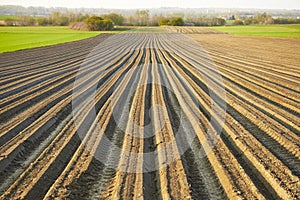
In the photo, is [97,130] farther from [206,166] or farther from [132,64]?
[132,64]

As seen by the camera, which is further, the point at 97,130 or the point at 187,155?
the point at 97,130

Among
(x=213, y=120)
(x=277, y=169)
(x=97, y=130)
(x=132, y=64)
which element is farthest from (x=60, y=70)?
(x=277, y=169)

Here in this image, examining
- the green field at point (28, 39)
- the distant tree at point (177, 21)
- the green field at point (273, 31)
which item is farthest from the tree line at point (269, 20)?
the green field at point (28, 39)

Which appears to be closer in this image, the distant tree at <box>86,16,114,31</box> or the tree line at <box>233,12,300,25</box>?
the distant tree at <box>86,16,114,31</box>

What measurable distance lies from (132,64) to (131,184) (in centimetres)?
1359

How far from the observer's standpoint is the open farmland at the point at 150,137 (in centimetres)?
536

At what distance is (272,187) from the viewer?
5.28 metres

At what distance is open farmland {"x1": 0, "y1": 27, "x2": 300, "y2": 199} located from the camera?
536 centimetres

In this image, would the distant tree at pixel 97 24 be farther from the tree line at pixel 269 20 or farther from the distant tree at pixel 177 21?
the tree line at pixel 269 20

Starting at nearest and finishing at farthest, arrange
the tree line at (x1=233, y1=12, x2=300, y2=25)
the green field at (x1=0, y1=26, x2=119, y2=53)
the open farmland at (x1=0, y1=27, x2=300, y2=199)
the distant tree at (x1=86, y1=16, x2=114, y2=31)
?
the open farmland at (x1=0, y1=27, x2=300, y2=199) < the green field at (x1=0, y1=26, x2=119, y2=53) < the distant tree at (x1=86, y1=16, x2=114, y2=31) < the tree line at (x1=233, y1=12, x2=300, y2=25)

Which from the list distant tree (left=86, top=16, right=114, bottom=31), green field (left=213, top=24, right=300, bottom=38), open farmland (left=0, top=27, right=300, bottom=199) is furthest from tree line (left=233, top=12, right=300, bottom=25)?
open farmland (left=0, top=27, right=300, bottom=199)

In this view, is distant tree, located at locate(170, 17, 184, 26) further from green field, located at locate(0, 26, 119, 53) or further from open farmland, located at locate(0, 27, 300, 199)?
open farmland, located at locate(0, 27, 300, 199)

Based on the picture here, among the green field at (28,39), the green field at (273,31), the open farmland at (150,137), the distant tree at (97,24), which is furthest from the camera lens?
the distant tree at (97,24)

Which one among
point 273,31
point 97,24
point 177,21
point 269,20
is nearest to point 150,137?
point 273,31
